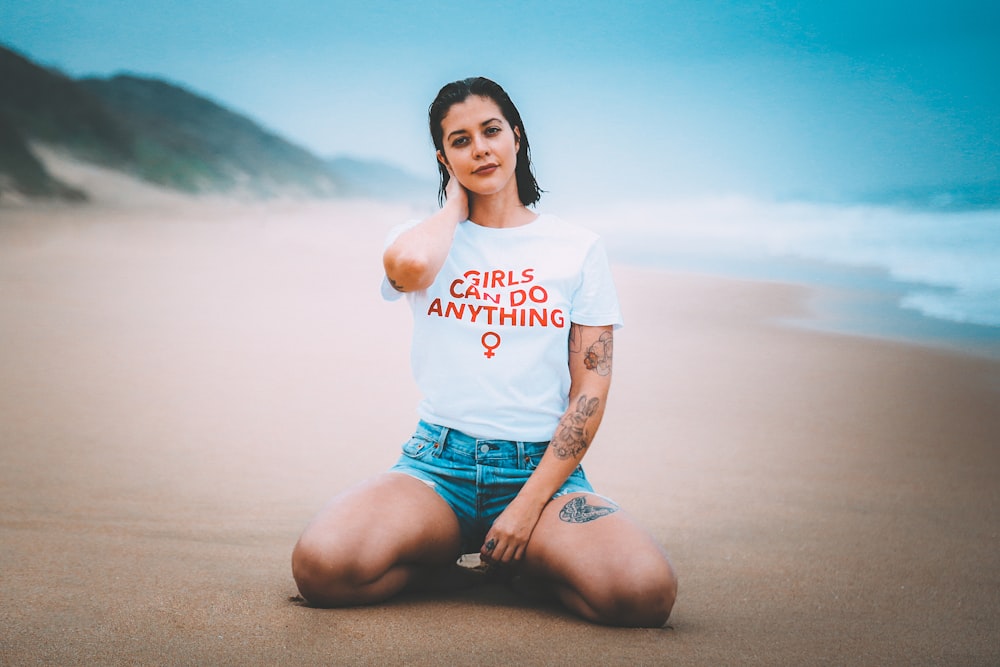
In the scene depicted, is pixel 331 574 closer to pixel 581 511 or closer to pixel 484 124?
pixel 581 511

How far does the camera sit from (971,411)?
3682mm

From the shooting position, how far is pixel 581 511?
5.07 feet

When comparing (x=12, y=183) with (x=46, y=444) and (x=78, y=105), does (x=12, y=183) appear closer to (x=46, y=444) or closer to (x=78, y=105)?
(x=78, y=105)

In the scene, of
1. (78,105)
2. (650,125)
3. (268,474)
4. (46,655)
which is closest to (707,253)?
(650,125)

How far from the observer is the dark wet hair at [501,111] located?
5.58 feet

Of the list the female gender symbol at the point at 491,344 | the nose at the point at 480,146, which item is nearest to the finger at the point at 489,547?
the female gender symbol at the point at 491,344

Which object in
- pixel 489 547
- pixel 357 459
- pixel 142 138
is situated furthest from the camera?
pixel 142 138

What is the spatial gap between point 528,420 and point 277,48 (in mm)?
4993

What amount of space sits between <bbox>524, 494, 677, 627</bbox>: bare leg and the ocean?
3832 millimetres

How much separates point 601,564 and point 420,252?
688 mm

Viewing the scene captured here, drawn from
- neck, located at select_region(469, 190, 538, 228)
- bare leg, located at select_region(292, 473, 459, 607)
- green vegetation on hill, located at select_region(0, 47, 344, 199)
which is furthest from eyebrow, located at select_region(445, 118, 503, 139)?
green vegetation on hill, located at select_region(0, 47, 344, 199)

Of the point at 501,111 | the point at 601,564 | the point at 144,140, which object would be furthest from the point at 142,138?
the point at 601,564

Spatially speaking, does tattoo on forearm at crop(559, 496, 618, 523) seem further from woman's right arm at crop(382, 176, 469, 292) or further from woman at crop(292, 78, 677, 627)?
woman's right arm at crop(382, 176, 469, 292)

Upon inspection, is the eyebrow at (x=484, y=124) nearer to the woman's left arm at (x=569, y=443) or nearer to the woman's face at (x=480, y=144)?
the woman's face at (x=480, y=144)
